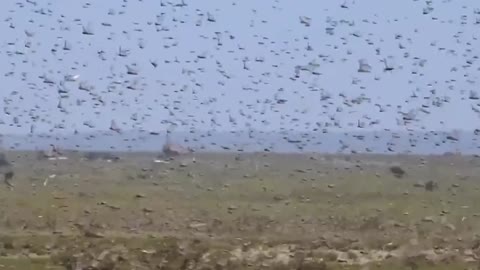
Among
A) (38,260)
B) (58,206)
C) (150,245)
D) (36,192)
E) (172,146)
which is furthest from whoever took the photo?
(172,146)

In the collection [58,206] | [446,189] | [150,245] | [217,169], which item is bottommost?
[217,169]

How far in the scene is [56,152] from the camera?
170m

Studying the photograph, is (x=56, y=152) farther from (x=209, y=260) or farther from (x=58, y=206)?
(x=209, y=260)

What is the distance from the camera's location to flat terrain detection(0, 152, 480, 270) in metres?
47.2

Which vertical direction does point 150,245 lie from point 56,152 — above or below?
above

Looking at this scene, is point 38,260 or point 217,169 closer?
point 38,260

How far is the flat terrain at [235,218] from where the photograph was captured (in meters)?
47.2

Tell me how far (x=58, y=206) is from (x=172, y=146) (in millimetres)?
79307

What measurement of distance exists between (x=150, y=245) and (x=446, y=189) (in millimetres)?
63983

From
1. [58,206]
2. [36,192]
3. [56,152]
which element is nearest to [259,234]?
[58,206]

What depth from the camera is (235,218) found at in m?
72.5

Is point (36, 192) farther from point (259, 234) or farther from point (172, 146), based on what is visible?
point (172, 146)

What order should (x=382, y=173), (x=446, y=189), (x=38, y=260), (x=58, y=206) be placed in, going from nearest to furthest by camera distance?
1. (x=38, y=260)
2. (x=58, y=206)
3. (x=446, y=189)
4. (x=382, y=173)

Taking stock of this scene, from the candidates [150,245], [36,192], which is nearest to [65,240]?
[150,245]
